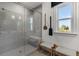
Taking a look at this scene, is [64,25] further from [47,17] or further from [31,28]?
[31,28]

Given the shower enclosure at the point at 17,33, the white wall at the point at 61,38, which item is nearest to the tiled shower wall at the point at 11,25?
the shower enclosure at the point at 17,33

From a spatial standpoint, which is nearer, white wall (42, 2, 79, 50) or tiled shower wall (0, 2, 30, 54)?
white wall (42, 2, 79, 50)

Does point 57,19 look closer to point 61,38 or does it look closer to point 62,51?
point 61,38

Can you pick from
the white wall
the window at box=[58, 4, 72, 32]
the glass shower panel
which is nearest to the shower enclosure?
the glass shower panel

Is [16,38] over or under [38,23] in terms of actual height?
under

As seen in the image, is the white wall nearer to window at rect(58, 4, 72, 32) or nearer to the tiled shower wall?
window at rect(58, 4, 72, 32)

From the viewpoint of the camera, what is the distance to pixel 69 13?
1.19 meters

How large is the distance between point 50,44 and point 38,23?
34cm

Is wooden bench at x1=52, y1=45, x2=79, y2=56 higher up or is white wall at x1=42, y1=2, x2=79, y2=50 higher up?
white wall at x1=42, y1=2, x2=79, y2=50

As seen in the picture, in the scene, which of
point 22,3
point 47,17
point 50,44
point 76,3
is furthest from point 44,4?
point 50,44

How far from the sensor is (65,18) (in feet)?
4.08

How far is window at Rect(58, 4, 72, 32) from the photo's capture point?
1.19 metres

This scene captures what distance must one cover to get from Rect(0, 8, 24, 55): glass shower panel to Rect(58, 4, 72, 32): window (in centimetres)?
53

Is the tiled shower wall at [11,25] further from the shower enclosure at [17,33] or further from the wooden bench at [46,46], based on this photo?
the wooden bench at [46,46]
